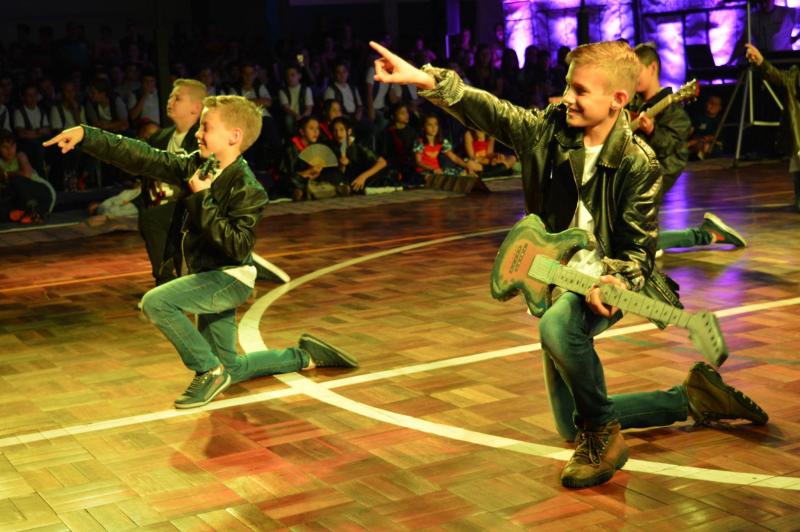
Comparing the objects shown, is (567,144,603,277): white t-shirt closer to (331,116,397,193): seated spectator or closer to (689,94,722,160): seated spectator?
(331,116,397,193): seated spectator

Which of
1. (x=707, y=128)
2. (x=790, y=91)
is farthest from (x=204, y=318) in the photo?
(x=707, y=128)

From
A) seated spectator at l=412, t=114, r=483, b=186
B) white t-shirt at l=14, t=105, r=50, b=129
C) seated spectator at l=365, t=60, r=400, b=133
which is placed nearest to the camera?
white t-shirt at l=14, t=105, r=50, b=129

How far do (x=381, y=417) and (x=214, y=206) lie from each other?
3.90 ft

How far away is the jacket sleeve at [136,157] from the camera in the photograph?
565cm

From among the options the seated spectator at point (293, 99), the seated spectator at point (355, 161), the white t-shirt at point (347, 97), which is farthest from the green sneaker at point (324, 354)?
the white t-shirt at point (347, 97)

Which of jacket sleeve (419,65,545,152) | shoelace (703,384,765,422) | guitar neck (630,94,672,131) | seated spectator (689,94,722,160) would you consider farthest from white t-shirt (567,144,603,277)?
seated spectator (689,94,722,160)

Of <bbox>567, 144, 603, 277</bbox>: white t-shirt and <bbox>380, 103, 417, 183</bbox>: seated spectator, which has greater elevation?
<bbox>567, 144, 603, 277</bbox>: white t-shirt

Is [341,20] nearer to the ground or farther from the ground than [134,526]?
farther from the ground

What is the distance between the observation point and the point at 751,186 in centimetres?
1323

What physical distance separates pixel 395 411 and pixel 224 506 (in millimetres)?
1257

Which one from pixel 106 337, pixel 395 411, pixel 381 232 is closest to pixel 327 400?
pixel 395 411

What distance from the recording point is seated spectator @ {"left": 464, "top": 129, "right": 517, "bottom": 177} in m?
15.2

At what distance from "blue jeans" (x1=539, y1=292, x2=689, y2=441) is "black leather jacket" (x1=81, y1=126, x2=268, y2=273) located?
1.67 meters

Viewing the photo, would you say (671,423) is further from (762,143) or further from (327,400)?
(762,143)
